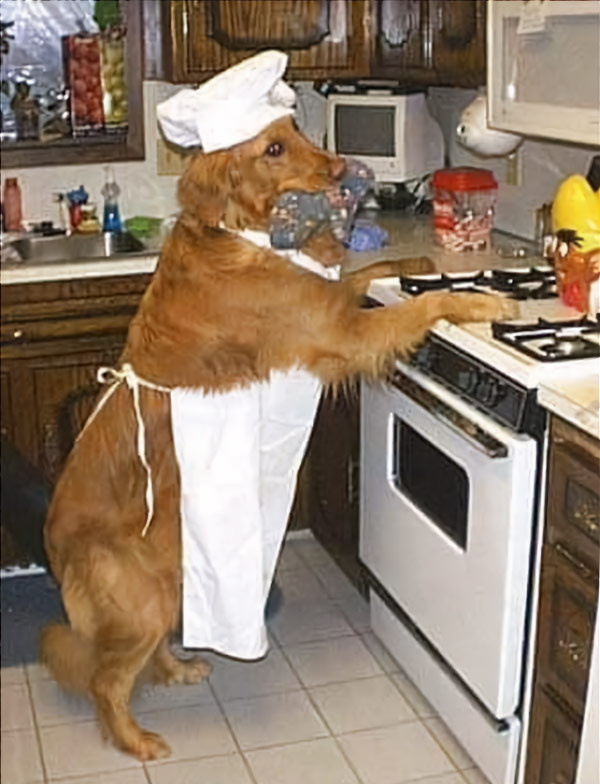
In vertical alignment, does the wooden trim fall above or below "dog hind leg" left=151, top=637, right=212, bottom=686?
above

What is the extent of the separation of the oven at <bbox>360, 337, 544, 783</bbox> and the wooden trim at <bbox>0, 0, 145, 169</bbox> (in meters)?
1.07

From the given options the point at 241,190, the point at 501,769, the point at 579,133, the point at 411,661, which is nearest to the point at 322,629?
the point at 411,661

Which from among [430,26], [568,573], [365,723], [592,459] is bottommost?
[365,723]

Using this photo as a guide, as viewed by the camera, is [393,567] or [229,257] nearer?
[229,257]

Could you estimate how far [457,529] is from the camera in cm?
205

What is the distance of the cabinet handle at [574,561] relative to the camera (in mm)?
1668

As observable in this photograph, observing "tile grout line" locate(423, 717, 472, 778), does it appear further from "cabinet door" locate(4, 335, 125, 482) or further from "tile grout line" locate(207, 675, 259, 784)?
"cabinet door" locate(4, 335, 125, 482)

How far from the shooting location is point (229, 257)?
2094 mm

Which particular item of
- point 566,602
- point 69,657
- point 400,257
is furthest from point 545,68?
point 69,657

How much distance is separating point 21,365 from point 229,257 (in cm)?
80

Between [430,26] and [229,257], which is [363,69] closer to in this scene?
[430,26]

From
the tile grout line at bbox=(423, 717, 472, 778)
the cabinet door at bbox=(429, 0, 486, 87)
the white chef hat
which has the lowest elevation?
the tile grout line at bbox=(423, 717, 472, 778)

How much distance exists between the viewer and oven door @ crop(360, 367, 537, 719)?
6.02 ft

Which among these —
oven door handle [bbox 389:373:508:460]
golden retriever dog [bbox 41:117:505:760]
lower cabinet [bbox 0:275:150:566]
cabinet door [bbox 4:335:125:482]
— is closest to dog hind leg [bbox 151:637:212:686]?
Result: golden retriever dog [bbox 41:117:505:760]
